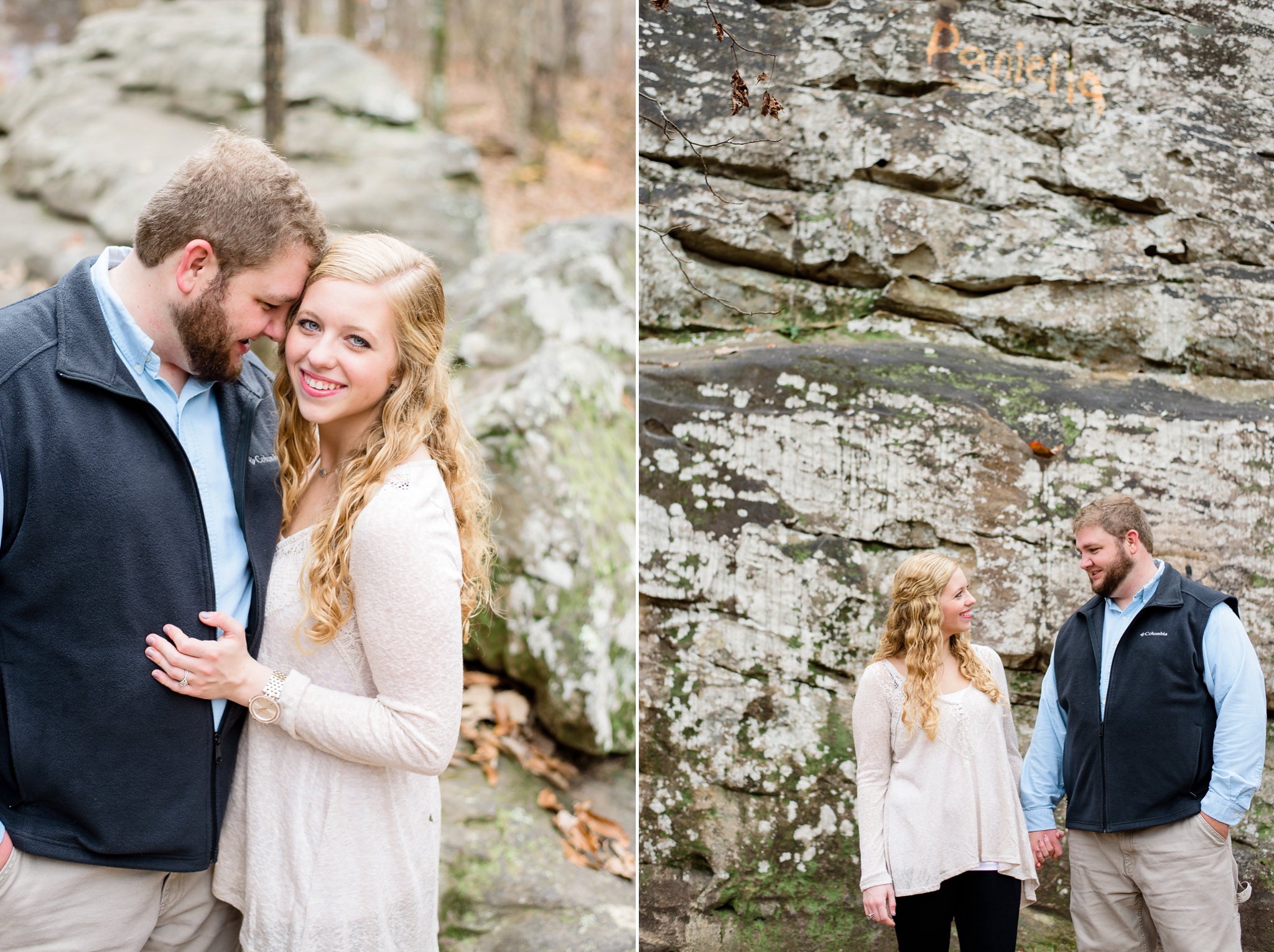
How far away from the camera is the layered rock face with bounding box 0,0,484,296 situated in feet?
23.9

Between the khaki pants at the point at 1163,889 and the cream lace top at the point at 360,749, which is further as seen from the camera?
the khaki pants at the point at 1163,889

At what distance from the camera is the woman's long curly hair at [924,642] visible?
10.0 ft

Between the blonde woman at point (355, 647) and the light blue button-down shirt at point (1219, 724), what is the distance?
7.25 ft

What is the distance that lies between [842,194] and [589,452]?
161 cm

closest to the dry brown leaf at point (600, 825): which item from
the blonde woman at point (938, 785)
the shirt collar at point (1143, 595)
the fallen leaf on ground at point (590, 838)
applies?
the fallen leaf on ground at point (590, 838)

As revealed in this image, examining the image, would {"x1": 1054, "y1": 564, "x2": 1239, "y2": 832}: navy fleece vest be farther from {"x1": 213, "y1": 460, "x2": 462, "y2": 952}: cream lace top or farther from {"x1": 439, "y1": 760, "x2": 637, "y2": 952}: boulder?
{"x1": 213, "y1": 460, "x2": 462, "y2": 952}: cream lace top

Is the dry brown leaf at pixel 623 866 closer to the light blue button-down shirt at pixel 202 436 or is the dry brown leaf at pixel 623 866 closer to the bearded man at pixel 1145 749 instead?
the bearded man at pixel 1145 749

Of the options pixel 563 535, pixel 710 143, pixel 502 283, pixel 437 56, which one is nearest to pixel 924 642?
pixel 563 535

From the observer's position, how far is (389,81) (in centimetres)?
933

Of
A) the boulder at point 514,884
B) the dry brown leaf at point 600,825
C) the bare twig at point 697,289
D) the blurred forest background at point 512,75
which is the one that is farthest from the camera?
the blurred forest background at point 512,75

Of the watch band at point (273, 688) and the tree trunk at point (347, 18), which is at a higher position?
the tree trunk at point (347, 18)

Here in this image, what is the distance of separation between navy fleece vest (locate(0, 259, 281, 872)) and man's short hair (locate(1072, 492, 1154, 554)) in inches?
114

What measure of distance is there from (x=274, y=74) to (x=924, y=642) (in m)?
4.80

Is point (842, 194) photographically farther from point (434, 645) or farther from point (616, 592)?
point (434, 645)
